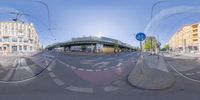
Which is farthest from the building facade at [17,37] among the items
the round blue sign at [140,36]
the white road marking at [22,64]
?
the round blue sign at [140,36]

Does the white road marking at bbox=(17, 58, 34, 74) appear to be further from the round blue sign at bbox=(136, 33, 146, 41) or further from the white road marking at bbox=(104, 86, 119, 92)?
the white road marking at bbox=(104, 86, 119, 92)

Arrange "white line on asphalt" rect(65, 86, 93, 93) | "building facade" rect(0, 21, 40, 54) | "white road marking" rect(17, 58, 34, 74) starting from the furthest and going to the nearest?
1. "white road marking" rect(17, 58, 34, 74)
2. "building facade" rect(0, 21, 40, 54)
3. "white line on asphalt" rect(65, 86, 93, 93)

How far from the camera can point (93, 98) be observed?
32.1 ft

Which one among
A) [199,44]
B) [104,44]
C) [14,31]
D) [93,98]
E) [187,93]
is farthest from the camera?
[199,44]

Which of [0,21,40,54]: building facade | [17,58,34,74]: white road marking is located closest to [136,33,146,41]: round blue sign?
[0,21,40,54]: building facade

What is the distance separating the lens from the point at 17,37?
669 inches

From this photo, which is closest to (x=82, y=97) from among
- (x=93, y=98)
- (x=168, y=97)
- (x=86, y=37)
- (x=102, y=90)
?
(x=93, y=98)

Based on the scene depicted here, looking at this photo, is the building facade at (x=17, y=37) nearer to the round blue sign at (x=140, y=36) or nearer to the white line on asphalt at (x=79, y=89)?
the white line on asphalt at (x=79, y=89)

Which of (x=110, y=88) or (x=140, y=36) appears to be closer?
(x=110, y=88)

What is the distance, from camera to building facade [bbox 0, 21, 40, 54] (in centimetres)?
1700

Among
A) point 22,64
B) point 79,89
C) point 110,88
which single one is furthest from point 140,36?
point 22,64

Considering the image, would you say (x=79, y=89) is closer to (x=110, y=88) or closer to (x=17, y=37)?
(x=110, y=88)

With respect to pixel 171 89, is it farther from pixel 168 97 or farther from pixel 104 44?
pixel 104 44

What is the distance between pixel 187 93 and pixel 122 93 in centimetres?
300
